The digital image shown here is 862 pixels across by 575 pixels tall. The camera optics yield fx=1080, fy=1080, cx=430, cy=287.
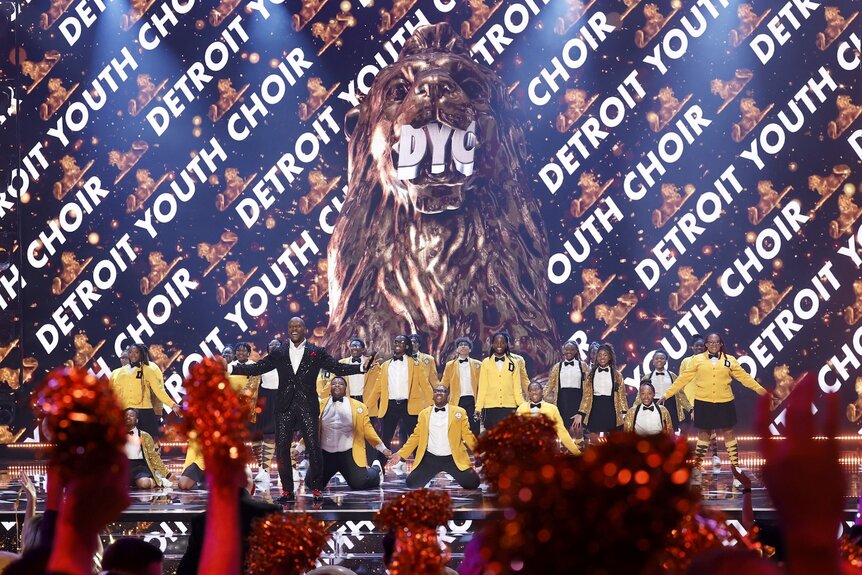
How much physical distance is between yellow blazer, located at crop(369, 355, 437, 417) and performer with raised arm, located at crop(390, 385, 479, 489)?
162 cm

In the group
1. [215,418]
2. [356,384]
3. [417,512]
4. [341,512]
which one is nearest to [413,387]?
[356,384]

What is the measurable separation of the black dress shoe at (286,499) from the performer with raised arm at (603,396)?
10.3ft

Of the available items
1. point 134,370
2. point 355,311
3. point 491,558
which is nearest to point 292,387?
point 134,370

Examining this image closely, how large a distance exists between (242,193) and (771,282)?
642cm

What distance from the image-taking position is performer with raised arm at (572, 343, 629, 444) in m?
10.2

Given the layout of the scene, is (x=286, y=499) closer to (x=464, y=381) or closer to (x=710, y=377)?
(x=464, y=381)

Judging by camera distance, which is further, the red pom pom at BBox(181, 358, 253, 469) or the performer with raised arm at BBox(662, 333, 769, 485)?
the performer with raised arm at BBox(662, 333, 769, 485)

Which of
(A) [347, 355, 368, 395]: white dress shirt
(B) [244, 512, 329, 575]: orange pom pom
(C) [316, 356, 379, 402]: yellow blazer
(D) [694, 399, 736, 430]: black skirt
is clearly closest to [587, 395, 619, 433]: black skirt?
(D) [694, 399, 736, 430]: black skirt

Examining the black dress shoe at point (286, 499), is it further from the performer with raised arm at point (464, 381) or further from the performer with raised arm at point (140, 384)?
the performer with raised arm at point (464, 381)

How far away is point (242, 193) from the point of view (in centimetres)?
1326

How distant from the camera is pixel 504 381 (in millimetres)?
10180

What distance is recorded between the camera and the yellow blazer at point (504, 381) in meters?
10.1

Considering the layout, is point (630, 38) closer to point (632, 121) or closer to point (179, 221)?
point (632, 121)

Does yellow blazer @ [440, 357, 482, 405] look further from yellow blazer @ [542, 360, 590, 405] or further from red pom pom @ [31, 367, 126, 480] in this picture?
red pom pom @ [31, 367, 126, 480]
